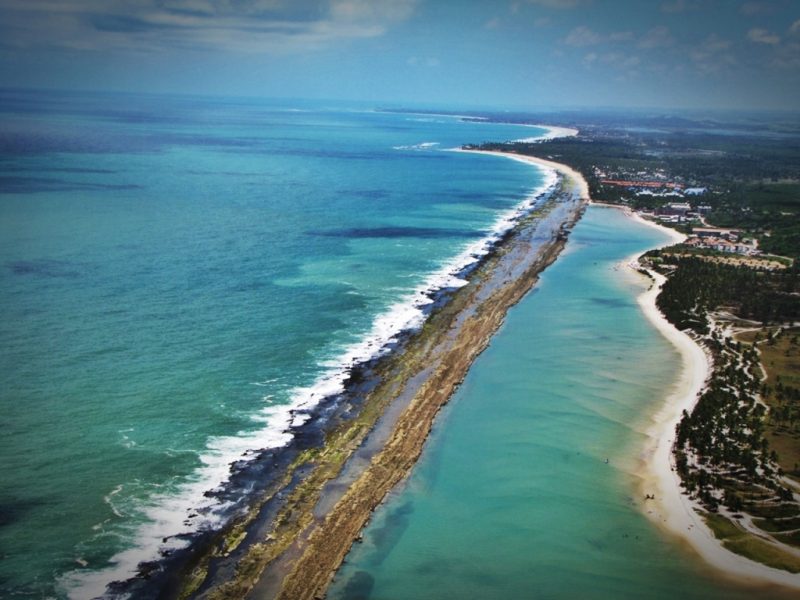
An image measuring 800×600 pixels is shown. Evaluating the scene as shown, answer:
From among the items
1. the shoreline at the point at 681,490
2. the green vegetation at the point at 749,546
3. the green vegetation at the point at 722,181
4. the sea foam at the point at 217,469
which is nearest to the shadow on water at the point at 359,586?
the sea foam at the point at 217,469

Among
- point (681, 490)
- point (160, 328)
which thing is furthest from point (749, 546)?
point (160, 328)

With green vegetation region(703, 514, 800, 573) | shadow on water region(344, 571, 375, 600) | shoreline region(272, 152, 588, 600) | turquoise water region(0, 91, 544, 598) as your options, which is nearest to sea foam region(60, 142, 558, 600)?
turquoise water region(0, 91, 544, 598)

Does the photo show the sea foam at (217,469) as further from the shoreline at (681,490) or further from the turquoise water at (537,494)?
the shoreline at (681,490)

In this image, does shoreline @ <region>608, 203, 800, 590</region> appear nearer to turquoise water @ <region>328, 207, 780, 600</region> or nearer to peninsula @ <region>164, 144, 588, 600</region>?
turquoise water @ <region>328, 207, 780, 600</region>

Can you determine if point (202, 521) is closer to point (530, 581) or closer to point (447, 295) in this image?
point (530, 581)

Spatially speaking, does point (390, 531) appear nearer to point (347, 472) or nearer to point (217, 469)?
point (347, 472)
